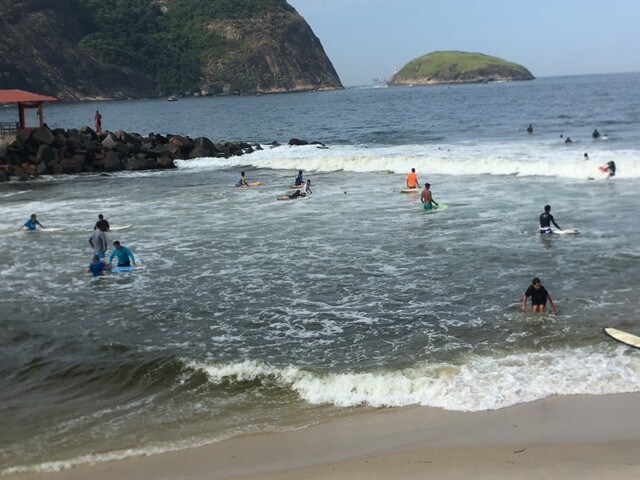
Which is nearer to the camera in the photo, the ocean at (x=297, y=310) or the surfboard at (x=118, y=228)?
the ocean at (x=297, y=310)

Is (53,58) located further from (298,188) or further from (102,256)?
(102,256)

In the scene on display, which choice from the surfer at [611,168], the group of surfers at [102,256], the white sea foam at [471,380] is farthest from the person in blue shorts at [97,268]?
the surfer at [611,168]

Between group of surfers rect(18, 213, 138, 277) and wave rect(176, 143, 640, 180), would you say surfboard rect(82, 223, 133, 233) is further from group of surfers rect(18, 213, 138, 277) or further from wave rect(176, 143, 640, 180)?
wave rect(176, 143, 640, 180)

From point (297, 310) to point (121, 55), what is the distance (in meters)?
171

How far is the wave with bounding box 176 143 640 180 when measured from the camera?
105ft

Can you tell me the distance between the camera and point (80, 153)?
41.2 m

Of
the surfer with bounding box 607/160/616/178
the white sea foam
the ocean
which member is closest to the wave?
the surfer with bounding box 607/160/616/178

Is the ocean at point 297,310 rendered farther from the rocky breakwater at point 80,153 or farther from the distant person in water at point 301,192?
the rocky breakwater at point 80,153

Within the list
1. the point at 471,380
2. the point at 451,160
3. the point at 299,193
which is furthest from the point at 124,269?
the point at 451,160

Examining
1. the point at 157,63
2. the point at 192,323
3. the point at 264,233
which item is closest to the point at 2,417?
the point at 192,323

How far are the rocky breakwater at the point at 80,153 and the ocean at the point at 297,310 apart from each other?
9282 millimetres

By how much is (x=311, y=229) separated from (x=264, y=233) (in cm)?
143

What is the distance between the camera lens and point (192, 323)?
13.4m

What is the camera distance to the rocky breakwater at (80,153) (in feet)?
129
